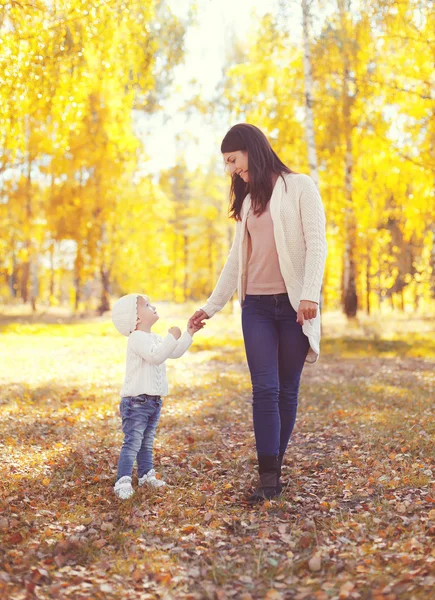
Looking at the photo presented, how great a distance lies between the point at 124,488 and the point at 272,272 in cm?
180

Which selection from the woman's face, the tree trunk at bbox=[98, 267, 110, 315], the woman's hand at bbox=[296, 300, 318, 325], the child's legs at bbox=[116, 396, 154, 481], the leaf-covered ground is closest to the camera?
the leaf-covered ground

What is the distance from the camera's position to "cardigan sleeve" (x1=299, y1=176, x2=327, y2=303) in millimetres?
4199

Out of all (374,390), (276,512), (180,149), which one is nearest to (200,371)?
(374,390)

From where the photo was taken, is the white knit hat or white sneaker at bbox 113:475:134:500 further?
the white knit hat

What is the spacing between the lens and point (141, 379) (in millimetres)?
4531

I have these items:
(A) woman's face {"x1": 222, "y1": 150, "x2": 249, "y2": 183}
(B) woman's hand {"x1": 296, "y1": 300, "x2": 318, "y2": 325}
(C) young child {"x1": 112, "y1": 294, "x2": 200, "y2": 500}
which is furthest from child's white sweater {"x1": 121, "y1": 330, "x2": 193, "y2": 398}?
(A) woman's face {"x1": 222, "y1": 150, "x2": 249, "y2": 183}

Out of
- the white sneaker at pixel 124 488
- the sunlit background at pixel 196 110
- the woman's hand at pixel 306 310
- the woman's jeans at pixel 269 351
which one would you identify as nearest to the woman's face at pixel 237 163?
the woman's jeans at pixel 269 351

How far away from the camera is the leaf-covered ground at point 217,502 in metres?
3.21

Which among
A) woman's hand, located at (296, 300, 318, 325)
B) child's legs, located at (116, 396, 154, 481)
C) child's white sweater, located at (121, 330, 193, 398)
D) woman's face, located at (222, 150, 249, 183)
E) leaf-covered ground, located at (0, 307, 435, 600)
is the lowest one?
leaf-covered ground, located at (0, 307, 435, 600)

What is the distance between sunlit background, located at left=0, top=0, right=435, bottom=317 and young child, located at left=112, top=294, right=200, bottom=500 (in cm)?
392

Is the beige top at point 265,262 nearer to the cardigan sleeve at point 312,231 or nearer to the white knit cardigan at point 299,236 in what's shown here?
the white knit cardigan at point 299,236

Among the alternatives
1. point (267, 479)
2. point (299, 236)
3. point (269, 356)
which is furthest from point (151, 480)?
point (299, 236)

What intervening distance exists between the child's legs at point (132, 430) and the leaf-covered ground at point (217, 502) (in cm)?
22

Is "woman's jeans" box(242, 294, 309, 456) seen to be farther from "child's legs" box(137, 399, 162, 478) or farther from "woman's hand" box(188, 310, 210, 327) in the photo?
"child's legs" box(137, 399, 162, 478)
